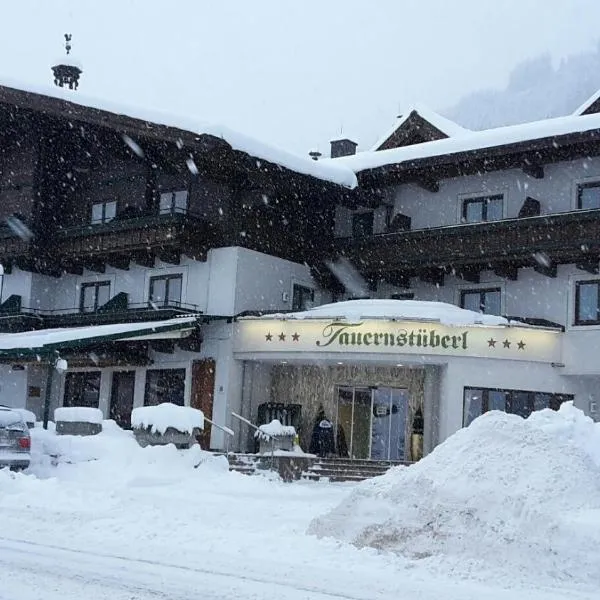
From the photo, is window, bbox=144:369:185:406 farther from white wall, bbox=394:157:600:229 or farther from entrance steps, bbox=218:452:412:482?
white wall, bbox=394:157:600:229

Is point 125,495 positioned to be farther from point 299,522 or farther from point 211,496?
point 299,522

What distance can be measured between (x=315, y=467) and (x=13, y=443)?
8006 mm

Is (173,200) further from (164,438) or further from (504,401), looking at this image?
(504,401)

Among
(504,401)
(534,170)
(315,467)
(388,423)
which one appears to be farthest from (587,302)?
(315,467)

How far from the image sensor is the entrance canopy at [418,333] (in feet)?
79.7

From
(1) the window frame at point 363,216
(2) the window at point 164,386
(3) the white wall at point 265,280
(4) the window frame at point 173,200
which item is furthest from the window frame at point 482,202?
(2) the window at point 164,386

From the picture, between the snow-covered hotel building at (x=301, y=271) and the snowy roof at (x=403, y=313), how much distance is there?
68 mm

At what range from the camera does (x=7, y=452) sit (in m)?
16.2

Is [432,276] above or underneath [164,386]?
above

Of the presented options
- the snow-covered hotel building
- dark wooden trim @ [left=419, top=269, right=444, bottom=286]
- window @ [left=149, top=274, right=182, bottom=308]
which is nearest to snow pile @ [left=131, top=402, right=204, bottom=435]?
the snow-covered hotel building

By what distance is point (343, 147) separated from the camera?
3653 cm

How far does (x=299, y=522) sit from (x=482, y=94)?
137 metres

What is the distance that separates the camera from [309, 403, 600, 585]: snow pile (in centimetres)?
959

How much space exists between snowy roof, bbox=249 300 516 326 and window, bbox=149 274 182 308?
4444mm
